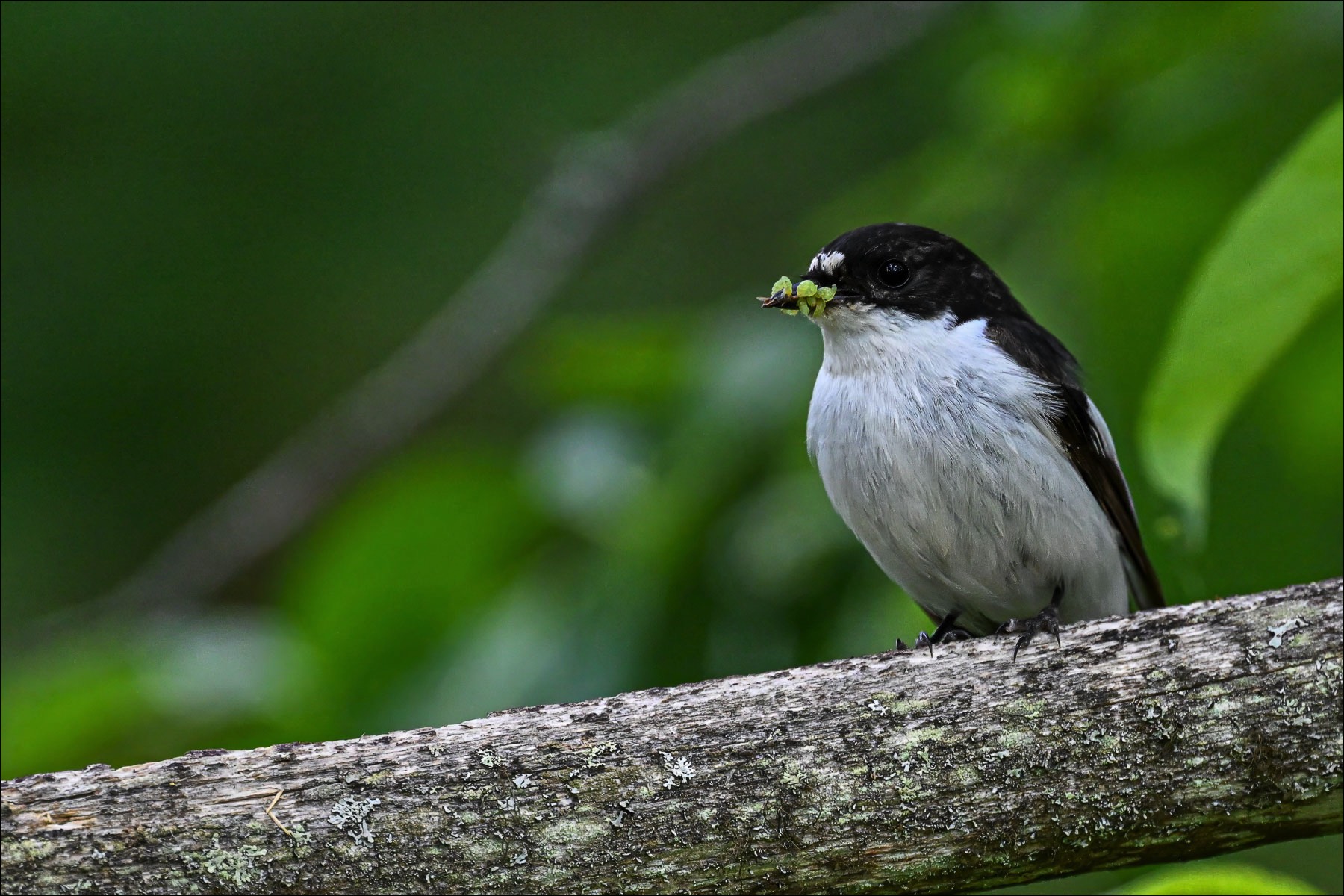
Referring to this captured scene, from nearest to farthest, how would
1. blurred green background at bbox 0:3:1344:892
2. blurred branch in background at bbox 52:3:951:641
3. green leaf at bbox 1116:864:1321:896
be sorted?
green leaf at bbox 1116:864:1321:896, blurred green background at bbox 0:3:1344:892, blurred branch in background at bbox 52:3:951:641

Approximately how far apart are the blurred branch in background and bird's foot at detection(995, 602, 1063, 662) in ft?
5.80

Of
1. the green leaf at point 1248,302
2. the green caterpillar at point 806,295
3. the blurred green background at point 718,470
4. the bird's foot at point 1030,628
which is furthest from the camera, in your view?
the green caterpillar at point 806,295

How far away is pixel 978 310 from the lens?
373 cm

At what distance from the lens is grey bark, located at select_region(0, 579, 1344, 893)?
7.41 ft

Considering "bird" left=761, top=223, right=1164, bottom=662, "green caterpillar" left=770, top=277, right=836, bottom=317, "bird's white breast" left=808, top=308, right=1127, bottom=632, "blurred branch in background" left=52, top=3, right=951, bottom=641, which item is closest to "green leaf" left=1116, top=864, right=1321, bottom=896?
"bird" left=761, top=223, right=1164, bottom=662

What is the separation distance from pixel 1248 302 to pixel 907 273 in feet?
4.97

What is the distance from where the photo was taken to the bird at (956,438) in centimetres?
335

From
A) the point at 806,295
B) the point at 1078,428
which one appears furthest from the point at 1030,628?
the point at 806,295

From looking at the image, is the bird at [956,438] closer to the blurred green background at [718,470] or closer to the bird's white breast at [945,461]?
the bird's white breast at [945,461]

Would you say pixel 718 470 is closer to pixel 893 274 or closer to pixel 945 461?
pixel 945 461

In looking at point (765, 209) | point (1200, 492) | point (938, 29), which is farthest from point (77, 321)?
point (1200, 492)

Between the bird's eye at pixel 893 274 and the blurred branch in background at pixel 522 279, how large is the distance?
0.94m

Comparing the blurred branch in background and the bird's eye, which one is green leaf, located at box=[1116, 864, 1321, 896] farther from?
the blurred branch in background

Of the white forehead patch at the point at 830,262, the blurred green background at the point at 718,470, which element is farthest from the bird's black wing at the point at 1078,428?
the white forehead patch at the point at 830,262
